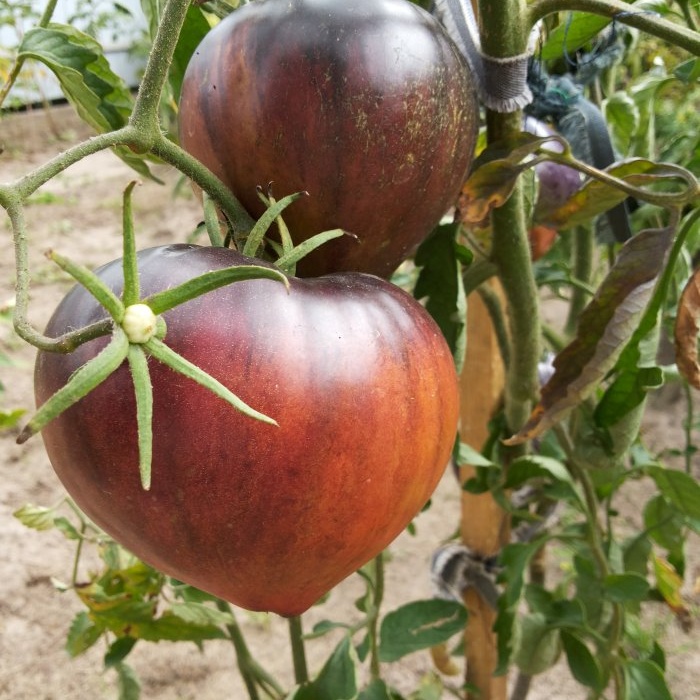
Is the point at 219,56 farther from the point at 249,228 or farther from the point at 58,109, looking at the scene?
the point at 58,109

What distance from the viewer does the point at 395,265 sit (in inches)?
16.5

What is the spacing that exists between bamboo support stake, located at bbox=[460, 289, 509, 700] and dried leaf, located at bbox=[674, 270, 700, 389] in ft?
1.20

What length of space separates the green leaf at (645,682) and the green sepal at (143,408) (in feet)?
2.03

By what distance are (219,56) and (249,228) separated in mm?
79

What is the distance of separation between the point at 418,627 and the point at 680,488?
26cm

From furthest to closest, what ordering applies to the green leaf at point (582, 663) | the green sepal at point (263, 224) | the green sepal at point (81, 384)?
Result: the green leaf at point (582, 663)
the green sepal at point (263, 224)
the green sepal at point (81, 384)

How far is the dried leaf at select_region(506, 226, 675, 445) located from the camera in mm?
466

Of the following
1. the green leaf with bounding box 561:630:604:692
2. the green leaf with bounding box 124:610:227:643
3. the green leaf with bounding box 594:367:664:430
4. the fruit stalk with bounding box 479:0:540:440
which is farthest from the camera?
the green leaf with bounding box 561:630:604:692

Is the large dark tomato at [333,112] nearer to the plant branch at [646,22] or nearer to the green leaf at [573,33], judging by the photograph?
the plant branch at [646,22]

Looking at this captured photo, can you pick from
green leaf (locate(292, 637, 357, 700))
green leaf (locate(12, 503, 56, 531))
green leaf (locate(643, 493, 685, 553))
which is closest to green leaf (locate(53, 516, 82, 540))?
green leaf (locate(12, 503, 56, 531))

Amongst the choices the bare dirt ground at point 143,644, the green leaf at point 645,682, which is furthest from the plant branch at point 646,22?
the bare dirt ground at point 143,644

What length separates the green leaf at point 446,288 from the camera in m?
0.50

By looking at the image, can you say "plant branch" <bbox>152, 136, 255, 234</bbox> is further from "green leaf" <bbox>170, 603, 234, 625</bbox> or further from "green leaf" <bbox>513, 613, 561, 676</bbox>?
"green leaf" <bbox>513, 613, 561, 676</bbox>

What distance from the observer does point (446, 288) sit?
51 centimetres
